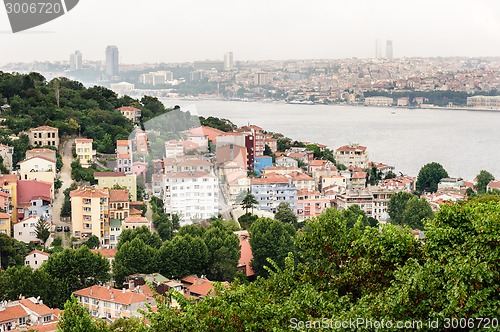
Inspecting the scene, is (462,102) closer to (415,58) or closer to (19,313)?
(415,58)

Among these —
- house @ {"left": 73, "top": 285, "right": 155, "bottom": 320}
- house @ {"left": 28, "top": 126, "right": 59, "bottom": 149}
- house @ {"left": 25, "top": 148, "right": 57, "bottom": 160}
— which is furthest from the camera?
house @ {"left": 28, "top": 126, "right": 59, "bottom": 149}

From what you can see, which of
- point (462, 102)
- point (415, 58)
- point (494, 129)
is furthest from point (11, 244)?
point (415, 58)

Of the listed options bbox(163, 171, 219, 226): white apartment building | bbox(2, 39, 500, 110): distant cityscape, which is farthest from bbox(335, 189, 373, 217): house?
bbox(2, 39, 500, 110): distant cityscape

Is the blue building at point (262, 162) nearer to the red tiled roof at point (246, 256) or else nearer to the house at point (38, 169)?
the house at point (38, 169)

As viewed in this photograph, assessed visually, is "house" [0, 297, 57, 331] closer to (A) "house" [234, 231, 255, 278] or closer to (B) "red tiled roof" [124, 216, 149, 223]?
(A) "house" [234, 231, 255, 278]

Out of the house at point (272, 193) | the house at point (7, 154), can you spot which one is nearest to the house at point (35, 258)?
the house at point (7, 154)

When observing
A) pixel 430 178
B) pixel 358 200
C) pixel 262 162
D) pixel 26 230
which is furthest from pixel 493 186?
pixel 26 230
